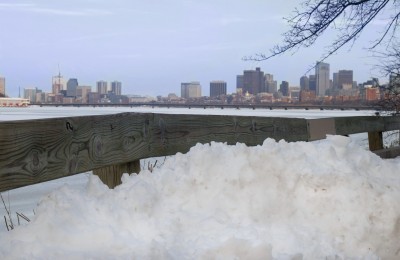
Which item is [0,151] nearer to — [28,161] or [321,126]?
[28,161]

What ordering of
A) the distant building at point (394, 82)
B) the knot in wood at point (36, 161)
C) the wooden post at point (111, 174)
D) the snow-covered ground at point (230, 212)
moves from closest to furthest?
1. the snow-covered ground at point (230, 212)
2. the knot in wood at point (36, 161)
3. the wooden post at point (111, 174)
4. the distant building at point (394, 82)

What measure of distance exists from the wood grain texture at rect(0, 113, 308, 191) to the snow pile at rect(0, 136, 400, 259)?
183 millimetres

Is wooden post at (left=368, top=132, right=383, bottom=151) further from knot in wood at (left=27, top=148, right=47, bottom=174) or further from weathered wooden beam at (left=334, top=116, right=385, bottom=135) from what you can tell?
knot in wood at (left=27, top=148, right=47, bottom=174)

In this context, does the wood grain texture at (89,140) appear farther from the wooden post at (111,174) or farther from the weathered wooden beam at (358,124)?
the weathered wooden beam at (358,124)

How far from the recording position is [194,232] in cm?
354

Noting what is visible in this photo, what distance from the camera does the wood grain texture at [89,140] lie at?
325 cm

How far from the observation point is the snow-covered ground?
321cm

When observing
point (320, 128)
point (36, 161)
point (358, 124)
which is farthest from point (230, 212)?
point (358, 124)

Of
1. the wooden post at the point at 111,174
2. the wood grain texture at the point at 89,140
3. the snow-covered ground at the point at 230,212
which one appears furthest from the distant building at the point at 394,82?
the wooden post at the point at 111,174

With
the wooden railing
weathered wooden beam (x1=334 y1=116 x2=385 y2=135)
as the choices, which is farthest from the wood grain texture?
weathered wooden beam (x1=334 y1=116 x2=385 y2=135)

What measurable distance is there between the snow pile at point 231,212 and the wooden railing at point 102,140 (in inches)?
7.8

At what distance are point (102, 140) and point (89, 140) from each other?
175mm

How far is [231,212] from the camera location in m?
3.81

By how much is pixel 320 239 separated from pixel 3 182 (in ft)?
6.59
